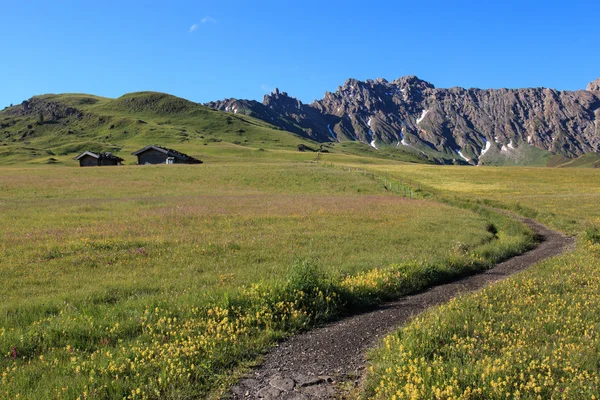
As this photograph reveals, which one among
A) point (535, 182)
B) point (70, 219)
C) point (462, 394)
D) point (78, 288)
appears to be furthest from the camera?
point (535, 182)

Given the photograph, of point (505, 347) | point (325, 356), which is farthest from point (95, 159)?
point (505, 347)

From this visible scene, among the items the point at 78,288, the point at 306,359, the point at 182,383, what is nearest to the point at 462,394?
the point at 306,359

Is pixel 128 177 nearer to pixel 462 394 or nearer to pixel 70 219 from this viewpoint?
pixel 70 219

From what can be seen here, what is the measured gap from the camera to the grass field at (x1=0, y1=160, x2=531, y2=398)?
22.2ft

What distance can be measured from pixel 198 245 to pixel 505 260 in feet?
46.1

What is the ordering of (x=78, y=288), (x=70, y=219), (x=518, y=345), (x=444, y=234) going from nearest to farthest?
(x=518, y=345) < (x=78, y=288) < (x=444, y=234) < (x=70, y=219)

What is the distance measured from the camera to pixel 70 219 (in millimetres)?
25969

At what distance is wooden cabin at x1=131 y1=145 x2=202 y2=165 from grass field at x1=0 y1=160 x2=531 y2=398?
73.5 meters

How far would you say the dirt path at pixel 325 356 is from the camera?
6238 mm

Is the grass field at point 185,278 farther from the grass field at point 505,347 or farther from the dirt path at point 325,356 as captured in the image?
the grass field at point 505,347

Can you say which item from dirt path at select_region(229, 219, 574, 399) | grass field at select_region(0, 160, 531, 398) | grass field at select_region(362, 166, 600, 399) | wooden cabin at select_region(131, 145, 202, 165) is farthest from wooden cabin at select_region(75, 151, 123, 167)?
grass field at select_region(362, 166, 600, 399)

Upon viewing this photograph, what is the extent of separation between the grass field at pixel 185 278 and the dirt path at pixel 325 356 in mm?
465

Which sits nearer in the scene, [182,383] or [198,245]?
[182,383]

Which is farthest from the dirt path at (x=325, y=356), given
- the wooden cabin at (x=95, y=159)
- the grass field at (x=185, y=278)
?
the wooden cabin at (x=95, y=159)
